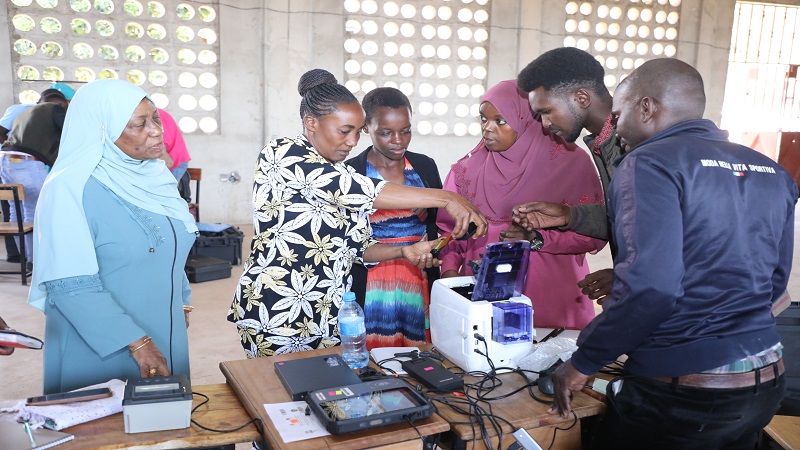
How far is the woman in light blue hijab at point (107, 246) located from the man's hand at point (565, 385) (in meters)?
1.08

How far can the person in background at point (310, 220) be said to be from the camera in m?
1.87

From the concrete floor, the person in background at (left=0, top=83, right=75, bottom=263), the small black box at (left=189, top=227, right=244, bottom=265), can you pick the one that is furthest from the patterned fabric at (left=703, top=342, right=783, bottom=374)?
the person in background at (left=0, top=83, right=75, bottom=263)

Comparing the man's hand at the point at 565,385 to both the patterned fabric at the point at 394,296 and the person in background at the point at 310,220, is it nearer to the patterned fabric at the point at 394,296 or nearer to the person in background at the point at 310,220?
the person in background at the point at 310,220

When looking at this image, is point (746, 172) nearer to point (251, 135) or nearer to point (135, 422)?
point (135, 422)

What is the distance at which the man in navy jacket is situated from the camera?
53.1 inches

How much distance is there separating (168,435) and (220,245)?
15.4 ft

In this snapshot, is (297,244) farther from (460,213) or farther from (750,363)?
(750,363)

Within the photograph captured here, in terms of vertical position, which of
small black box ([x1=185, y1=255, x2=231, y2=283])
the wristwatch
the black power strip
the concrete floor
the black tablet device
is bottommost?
the concrete floor

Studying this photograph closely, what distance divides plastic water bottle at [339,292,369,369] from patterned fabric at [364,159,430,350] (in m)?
0.49

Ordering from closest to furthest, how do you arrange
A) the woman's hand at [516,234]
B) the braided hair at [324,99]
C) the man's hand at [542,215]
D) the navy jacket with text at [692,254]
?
the navy jacket with text at [692,254]
the braided hair at [324,99]
the man's hand at [542,215]
the woman's hand at [516,234]

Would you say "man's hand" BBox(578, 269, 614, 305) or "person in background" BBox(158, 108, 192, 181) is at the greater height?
"person in background" BBox(158, 108, 192, 181)

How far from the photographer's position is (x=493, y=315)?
1836mm

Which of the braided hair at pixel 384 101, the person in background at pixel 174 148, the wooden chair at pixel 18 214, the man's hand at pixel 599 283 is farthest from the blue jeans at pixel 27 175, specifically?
the man's hand at pixel 599 283

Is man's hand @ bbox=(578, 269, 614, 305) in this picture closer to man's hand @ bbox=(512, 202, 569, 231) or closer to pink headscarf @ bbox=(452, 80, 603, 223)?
man's hand @ bbox=(512, 202, 569, 231)
